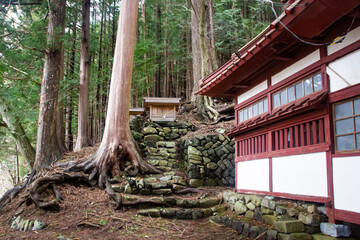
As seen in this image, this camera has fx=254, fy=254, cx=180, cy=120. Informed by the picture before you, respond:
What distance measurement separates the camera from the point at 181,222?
7.00 metres

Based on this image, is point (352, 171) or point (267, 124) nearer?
point (352, 171)

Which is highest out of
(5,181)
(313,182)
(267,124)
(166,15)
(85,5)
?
(166,15)

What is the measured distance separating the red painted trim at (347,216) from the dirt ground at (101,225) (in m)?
2.33

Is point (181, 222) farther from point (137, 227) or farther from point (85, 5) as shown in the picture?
point (85, 5)

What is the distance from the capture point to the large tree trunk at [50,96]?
979 centimetres

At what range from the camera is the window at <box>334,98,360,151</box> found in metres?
4.13

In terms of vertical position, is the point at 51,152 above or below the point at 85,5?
below

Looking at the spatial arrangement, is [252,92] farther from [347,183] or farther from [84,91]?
[84,91]

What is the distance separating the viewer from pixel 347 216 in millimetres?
4066

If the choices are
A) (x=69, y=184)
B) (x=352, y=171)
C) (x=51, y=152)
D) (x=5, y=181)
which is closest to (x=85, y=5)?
(x=51, y=152)

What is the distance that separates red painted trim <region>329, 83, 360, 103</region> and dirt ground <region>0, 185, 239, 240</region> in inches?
143

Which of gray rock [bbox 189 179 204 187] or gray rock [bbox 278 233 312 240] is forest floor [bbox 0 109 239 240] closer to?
gray rock [bbox 278 233 312 240]

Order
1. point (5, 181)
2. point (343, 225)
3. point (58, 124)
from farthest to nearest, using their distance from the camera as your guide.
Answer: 1. point (5, 181)
2. point (58, 124)
3. point (343, 225)

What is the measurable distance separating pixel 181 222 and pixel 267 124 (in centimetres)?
351
